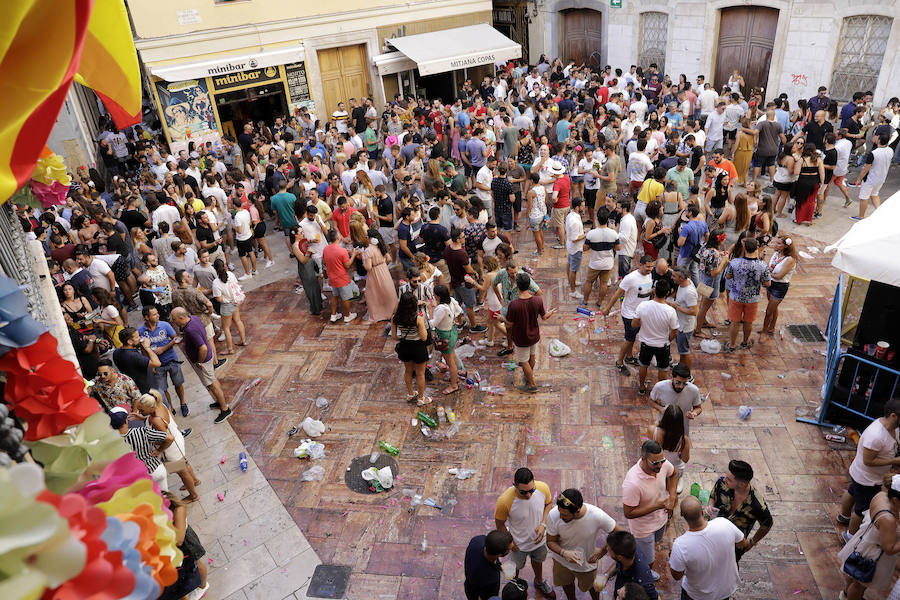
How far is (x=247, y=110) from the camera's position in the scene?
63.6ft

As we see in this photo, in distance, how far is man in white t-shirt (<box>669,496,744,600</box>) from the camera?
414cm

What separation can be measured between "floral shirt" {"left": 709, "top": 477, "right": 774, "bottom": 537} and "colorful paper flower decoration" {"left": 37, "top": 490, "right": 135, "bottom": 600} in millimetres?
4415

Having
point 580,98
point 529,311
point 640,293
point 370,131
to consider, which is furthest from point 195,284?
point 580,98

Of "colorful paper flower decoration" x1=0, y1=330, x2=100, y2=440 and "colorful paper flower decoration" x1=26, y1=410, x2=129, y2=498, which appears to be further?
"colorful paper flower decoration" x1=0, y1=330, x2=100, y2=440

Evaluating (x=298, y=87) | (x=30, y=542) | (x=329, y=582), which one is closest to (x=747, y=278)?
(x=329, y=582)

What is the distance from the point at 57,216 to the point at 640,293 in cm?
992

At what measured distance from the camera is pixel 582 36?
22344 millimetres

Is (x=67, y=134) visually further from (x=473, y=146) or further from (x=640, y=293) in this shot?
(x=640, y=293)

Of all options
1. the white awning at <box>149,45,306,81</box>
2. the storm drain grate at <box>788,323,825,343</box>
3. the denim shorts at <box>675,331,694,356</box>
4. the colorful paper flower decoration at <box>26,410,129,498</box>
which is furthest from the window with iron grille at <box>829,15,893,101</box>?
the colorful paper flower decoration at <box>26,410,129,498</box>

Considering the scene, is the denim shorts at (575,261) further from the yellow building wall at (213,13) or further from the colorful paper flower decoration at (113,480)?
the yellow building wall at (213,13)

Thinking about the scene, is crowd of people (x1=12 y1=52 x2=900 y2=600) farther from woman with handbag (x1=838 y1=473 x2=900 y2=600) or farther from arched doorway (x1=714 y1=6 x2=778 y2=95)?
arched doorway (x1=714 y1=6 x2=778 y2=95)

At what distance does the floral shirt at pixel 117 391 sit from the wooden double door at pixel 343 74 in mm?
14728

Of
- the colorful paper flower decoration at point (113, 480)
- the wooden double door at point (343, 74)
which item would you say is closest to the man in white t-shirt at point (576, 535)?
the colorful paper flower decoration at point (113, 480)

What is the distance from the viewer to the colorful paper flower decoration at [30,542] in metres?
1.18
